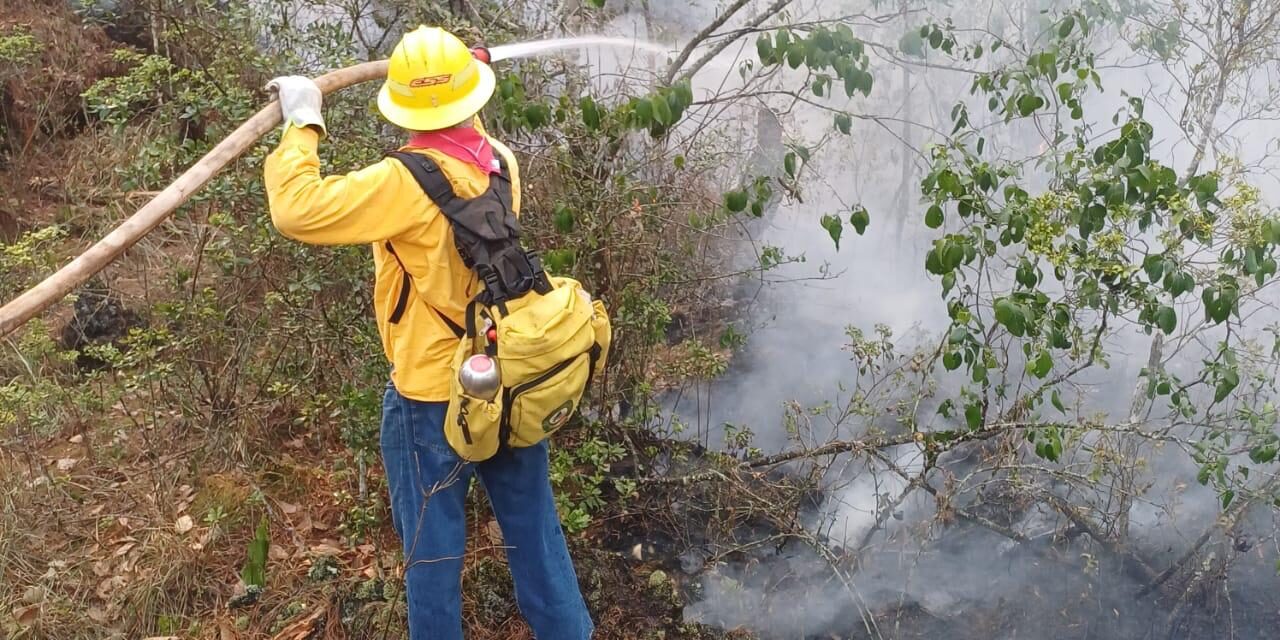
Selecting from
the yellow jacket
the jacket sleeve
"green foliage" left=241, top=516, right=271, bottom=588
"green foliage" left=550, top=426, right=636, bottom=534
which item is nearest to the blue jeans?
the yellow jacket

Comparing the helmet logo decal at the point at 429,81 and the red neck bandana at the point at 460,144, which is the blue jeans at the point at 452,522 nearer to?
the red neck bandana at the point at 460,144

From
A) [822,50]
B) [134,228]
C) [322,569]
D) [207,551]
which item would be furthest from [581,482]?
[134,228]

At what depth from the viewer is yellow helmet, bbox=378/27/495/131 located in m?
2.36

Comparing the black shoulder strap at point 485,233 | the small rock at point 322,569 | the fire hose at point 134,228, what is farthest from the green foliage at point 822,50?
the small rock at point 322,569

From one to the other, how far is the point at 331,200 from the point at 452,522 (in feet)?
3.39

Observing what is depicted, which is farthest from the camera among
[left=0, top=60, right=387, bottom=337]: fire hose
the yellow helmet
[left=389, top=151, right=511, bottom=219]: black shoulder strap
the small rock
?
the small rock

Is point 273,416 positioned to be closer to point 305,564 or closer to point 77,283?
point 305,564

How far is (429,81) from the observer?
2.36 m

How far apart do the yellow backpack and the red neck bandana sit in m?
0.06

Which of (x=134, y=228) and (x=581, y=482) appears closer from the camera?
(x=134, y=228)

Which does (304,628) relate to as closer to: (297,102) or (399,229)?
(399,229)

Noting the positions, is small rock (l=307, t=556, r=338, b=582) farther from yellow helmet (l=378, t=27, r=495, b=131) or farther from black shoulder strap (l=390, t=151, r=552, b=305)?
yellow helmet (l=378, t=27, r=495, b=131)

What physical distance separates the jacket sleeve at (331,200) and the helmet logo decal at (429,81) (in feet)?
0.82

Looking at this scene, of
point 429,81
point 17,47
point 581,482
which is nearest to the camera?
point 429,81
